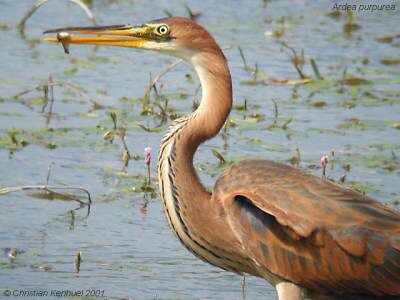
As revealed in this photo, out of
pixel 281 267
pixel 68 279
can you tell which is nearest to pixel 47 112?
pixel 68 279

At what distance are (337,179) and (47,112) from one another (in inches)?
98.3

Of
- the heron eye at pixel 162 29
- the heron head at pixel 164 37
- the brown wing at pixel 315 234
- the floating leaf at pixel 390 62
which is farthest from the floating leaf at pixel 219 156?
the floating leaf at pixel 390 62

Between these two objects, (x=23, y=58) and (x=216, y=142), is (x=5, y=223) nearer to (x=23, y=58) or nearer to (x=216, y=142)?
(x=216, y=142)

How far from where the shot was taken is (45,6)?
44.2ft

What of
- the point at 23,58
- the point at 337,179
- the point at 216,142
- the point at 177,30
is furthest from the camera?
the point at 23,58

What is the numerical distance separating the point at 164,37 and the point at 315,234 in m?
1.47

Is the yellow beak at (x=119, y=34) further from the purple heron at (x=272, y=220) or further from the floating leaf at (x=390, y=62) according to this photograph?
the floating leaf at (x=390, y=62)

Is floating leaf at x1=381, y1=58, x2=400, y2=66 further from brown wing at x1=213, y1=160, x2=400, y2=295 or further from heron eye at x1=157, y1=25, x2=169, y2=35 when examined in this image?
brown wing at x1=213, y1=160, x2=400, y2=295

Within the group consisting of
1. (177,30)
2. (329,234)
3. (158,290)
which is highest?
(177,30)

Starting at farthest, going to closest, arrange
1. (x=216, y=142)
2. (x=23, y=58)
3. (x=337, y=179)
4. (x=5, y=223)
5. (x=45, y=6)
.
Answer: (x=45, y=6) → (x=23, y=58) → (x=216, y=142) → (x=337, y=179) → (x=5, y=223)

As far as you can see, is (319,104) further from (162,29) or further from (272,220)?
(272,220)

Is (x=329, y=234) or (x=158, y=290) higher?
(x=329, y=234)

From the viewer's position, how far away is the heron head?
7.30 meters

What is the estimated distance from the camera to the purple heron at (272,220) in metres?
6.80
